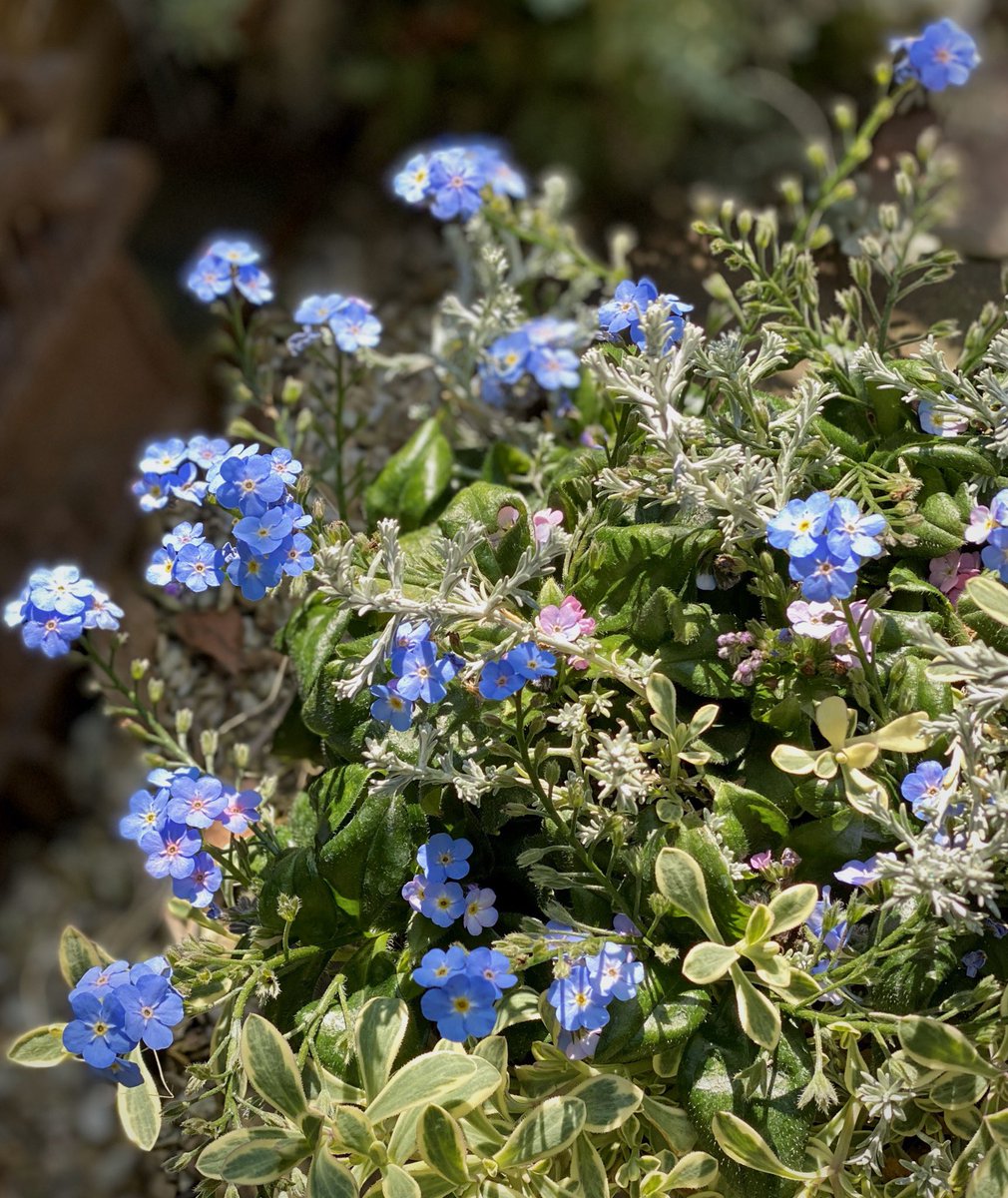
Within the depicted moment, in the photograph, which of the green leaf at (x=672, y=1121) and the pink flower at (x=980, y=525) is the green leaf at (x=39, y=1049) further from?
the pink flower at (x=980, y=525)

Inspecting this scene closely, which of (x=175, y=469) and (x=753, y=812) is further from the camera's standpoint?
(x=175, y=469)

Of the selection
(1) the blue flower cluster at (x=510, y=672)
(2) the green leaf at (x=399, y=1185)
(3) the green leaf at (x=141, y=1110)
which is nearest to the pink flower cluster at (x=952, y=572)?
(1) the blue flower cluster at (x=510, y=672)

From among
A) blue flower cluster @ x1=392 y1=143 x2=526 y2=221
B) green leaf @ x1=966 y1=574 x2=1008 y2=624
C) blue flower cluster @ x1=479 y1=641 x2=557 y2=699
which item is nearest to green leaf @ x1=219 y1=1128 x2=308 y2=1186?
blue flower cluster @ x1=479 y1=641 x2=557 y2=699

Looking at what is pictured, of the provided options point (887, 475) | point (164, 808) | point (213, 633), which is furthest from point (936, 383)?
point (213, 633)

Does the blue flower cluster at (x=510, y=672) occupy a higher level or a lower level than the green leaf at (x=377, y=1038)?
higher

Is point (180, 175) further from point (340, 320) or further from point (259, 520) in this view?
point (259, 520)

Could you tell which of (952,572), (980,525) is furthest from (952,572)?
(980,525)

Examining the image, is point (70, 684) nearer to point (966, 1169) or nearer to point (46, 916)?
point (46, 916)
